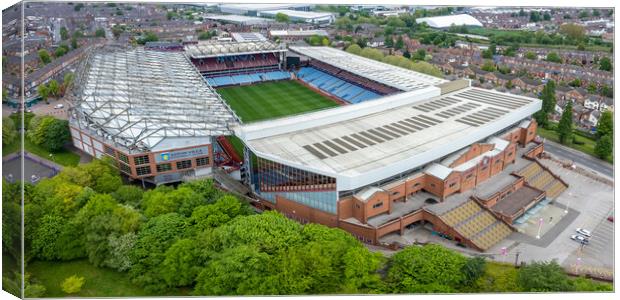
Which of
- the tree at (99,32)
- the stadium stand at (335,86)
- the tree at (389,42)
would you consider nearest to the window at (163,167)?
the stadium stand at (335,86)

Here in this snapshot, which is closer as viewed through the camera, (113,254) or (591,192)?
(113,254)

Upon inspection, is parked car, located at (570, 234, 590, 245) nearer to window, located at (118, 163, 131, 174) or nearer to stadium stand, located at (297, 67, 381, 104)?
stadium stand, located at (297, 67, 381, 104)

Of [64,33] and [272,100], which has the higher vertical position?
[64,33]

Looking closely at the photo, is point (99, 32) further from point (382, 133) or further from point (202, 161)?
point (382, 133)

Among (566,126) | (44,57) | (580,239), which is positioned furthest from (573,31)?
(44,57)

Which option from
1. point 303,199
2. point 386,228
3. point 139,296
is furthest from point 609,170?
point 139,296

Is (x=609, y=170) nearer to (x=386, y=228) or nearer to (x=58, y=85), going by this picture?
(x=386, y=228)
